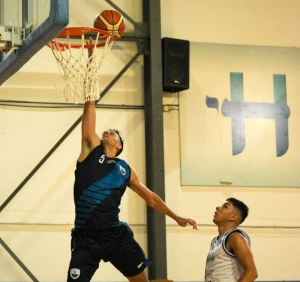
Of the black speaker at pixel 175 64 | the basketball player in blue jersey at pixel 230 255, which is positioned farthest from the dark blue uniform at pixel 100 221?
the black speaker at pixel 175 64

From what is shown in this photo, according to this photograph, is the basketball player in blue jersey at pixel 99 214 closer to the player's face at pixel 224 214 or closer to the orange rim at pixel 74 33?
the player's face at pixel 224 214

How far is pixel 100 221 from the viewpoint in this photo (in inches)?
265

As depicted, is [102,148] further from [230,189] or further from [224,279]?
[230,189]

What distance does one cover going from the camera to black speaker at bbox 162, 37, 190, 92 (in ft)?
32.6

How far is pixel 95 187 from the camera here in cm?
675

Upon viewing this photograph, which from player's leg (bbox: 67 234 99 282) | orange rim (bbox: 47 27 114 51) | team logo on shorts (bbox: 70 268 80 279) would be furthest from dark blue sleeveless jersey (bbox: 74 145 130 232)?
orange rim (bbox: 47 27 114 51)

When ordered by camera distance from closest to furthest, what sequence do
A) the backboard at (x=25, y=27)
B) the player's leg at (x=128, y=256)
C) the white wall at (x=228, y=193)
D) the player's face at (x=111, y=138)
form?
the backboard at (x=25, y=27) < the player's leg at (x=128, y=256) < the player's face at (x=111, y=138) < the white wall at (x=228, y=193)

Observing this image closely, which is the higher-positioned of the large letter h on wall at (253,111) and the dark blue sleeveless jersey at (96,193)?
the large letter h on wall at (253,111)

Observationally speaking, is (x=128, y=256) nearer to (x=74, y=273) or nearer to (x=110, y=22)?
(x=74, y=273)

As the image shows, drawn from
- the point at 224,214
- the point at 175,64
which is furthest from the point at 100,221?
the point at 175,64

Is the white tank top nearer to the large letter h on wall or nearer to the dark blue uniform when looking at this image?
the dark blue uniform

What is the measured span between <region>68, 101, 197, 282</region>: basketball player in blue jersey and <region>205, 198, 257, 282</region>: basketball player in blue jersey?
0.64 meters

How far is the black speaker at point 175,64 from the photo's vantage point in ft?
32.6

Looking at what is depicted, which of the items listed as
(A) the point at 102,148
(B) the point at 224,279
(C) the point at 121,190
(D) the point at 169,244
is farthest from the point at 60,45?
(D) the point at 169,244
